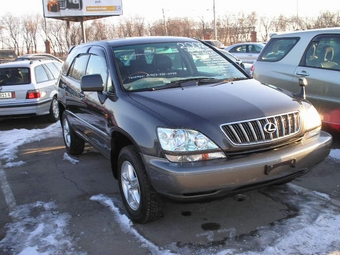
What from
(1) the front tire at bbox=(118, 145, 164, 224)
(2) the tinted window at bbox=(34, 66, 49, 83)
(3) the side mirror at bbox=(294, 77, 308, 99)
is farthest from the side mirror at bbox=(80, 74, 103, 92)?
(2) the tinted window at bbox=(34, 66, 49, 83)

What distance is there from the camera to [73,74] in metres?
5.64

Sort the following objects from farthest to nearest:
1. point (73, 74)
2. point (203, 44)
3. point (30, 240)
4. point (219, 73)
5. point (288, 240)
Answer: point (73, 74)
point (203, 44)
point (219, 73)
point (30, 240)
point (288, 240)

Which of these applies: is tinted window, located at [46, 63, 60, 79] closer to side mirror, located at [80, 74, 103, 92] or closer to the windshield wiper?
side mirror, located at [80, 74, 103, 92]

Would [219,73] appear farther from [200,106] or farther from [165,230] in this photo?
[165,230]

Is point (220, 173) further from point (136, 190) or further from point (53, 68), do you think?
point (53, 68)

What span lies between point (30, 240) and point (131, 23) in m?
53.3

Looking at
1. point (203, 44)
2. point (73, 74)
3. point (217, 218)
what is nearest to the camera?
point (217, 218)

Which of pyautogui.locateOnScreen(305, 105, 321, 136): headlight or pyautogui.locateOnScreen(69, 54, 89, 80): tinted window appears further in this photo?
pyautogui.locateOnScreen(69, 54, 89, 80): tinted window

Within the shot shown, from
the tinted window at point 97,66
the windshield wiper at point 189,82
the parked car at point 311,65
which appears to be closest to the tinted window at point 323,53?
the parked car at point 311,65

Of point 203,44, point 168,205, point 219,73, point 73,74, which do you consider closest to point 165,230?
point 168,205

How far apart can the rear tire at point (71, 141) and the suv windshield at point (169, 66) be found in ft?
6.96

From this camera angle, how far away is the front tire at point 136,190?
3.37 m

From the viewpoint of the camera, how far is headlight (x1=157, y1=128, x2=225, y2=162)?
3064 millimetres

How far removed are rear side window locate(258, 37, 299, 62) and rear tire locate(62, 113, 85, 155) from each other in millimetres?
3608
